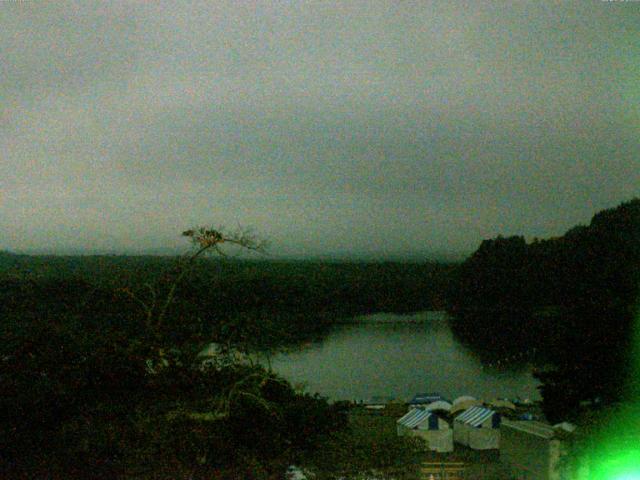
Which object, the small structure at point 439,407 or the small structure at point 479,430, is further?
the small structure at point 439,407

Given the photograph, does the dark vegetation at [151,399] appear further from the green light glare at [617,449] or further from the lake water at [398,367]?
the lake water at [398,367]

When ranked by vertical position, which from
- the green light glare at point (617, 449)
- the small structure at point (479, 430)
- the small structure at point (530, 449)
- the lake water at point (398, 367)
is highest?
the green light glare at point (617, 449)

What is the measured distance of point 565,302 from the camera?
2561 cm

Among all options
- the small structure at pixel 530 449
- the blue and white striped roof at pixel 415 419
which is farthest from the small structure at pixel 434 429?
the small structure at pixel 530 449

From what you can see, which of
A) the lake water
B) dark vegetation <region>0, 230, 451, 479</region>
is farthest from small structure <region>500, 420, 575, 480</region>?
the lake water

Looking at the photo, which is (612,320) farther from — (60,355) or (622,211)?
(622,211)

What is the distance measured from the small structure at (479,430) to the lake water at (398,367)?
468 cm

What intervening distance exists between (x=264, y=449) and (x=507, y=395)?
582 inches

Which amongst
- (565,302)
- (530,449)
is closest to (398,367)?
(565,302)

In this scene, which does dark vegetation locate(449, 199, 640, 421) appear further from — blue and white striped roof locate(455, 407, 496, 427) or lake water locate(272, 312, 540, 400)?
lake water locate(272, 312, 540, 400)

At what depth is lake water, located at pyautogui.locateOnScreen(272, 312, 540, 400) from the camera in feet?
54.3

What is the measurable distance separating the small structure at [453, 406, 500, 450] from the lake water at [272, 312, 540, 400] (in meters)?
4.68

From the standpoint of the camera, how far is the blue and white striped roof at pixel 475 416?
8375mm

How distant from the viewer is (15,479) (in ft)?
8.73
